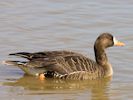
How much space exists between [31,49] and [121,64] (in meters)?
2.13

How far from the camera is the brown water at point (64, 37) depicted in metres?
11.7

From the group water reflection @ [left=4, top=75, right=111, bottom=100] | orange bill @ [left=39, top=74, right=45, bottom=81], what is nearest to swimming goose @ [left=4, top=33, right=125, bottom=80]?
orange bill @ [left=39, top=74, right=45, bottom=81]

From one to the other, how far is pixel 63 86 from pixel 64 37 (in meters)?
2.81

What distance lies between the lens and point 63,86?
40.3 feet

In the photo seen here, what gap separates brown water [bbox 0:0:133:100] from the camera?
1173cm

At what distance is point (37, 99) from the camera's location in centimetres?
1099

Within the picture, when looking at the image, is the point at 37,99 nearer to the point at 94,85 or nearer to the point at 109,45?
the point at 94,85

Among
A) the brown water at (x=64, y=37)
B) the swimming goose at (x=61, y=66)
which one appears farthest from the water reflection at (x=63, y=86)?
the swimming goose at (x=61, y=66)

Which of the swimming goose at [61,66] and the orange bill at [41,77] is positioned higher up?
the swimming goose at [61,66]

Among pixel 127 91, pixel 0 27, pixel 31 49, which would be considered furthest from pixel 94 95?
pixel 0 27

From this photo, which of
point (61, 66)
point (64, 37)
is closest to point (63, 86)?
point (61, 66)

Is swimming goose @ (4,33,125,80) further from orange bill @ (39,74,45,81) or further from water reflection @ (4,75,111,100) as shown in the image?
water reflection @ (4,75,111,100)

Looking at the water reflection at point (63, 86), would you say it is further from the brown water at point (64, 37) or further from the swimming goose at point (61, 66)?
the swimming goose at point (61, 66)

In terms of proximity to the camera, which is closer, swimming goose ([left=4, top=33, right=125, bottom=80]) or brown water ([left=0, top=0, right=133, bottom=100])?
brown water ([left=0, top=0, right=133, bottom=100])
